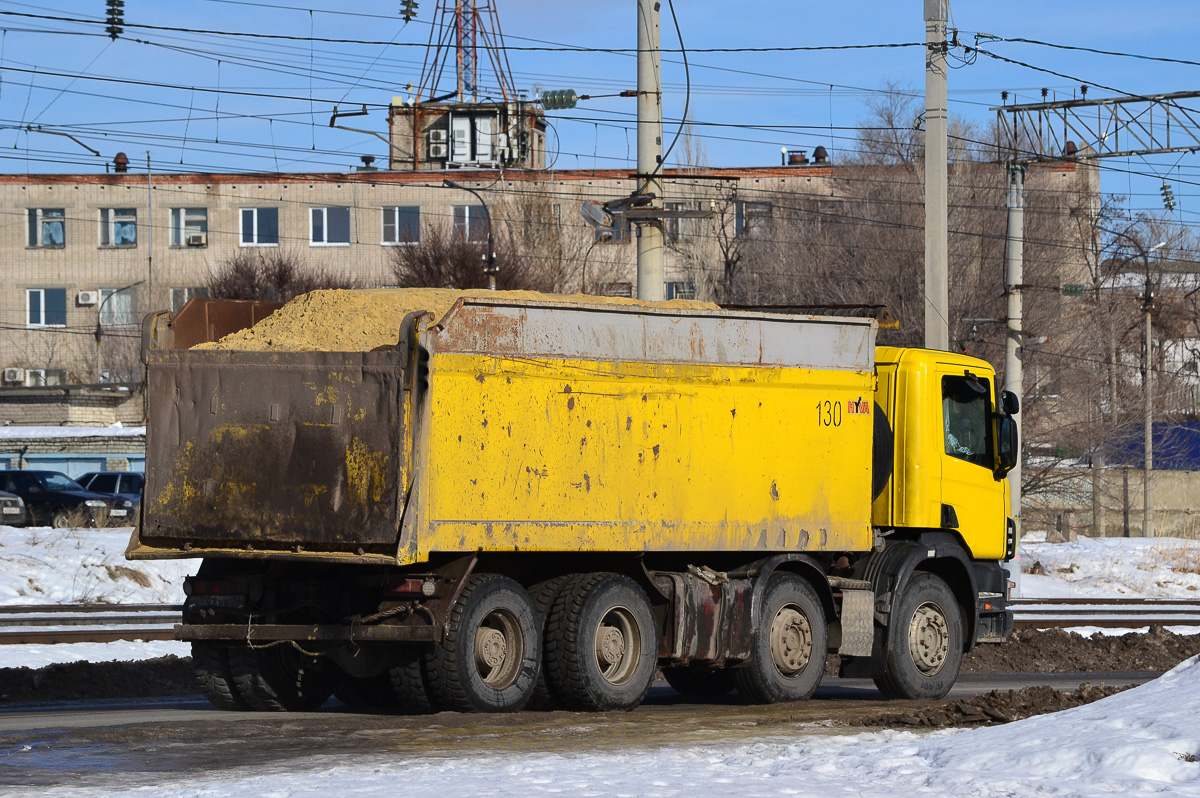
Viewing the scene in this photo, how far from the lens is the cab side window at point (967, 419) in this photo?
44.4 feet

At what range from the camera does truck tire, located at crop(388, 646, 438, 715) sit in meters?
10.3

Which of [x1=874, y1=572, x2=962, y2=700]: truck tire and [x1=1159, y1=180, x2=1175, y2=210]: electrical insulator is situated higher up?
[x1=1159, y1=180, x2=1175, y2=210]: electrical insulator

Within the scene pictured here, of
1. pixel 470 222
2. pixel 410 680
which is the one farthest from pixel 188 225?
pixel 410 680

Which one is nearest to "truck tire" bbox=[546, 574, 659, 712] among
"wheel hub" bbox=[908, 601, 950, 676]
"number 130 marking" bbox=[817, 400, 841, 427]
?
"number 130 marking" bbox=[817, 400, 841, 427]

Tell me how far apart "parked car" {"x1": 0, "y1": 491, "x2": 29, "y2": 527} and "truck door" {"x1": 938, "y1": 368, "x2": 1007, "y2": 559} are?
27.0 m

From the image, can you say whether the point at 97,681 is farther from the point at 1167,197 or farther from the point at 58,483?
the point at 1167,197

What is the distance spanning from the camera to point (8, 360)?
67.9m

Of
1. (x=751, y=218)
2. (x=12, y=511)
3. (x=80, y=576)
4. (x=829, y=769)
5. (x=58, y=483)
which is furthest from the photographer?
(x=751, y=218)

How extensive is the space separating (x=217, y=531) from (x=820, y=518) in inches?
181

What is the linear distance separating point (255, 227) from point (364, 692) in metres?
56.6

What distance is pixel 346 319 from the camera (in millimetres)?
10641

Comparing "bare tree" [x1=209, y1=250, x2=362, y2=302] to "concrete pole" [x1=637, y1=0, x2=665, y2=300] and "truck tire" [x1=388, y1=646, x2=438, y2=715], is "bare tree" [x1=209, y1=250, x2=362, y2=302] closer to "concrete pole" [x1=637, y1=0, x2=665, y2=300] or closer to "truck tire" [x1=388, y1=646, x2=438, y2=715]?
"concrete pole" [x1=637, y1=0, x2=665, y2=300]

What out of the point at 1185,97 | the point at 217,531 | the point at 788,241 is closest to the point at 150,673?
the point at 217,531

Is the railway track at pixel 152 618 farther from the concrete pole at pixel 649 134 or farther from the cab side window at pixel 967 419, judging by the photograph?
the concrete pole at pixel 649 134
